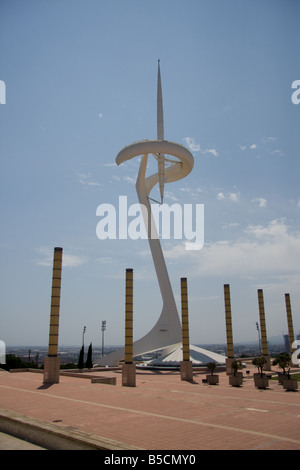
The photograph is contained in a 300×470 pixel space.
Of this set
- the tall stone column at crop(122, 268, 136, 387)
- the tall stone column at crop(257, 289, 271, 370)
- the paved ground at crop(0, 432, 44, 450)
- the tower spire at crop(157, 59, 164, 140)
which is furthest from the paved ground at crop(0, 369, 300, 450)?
the tower spire at crop(157, 59, 164, 140)

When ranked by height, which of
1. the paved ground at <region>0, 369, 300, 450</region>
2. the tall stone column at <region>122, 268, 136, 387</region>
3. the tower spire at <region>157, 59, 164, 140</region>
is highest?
the tower spire at <region>157, 59, 164, 140</region>

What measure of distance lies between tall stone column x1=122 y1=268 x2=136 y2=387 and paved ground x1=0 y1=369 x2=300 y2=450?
2.61m

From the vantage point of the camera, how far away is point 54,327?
73.3 feet

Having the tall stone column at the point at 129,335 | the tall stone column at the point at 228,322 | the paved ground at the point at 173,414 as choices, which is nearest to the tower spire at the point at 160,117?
the tall stone column at the point at 228,322

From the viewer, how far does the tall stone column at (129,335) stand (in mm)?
21086

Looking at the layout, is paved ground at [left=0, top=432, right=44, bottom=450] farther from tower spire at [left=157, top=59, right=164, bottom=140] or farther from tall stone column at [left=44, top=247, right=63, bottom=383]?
tower spire at [left=157, top=59, right=164, bottom=140]

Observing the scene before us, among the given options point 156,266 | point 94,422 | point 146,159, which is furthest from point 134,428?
point 146,159

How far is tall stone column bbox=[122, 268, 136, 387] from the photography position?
21086 mm

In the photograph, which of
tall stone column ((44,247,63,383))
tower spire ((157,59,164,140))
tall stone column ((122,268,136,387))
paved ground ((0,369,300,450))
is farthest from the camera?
tower spire ((157,59,164,140))

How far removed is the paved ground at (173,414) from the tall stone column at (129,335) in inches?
103

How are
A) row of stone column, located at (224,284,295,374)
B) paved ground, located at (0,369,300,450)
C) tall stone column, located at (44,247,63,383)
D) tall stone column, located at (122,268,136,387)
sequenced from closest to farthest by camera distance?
paved ground, located at (0,369,300,450) → tall stone column, located at (122,268,136,387) → tall stone column, located at (44,247,63,383) → row of stone column, located at (224,284,295,374)

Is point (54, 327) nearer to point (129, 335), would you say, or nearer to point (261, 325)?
point (129, 335)
